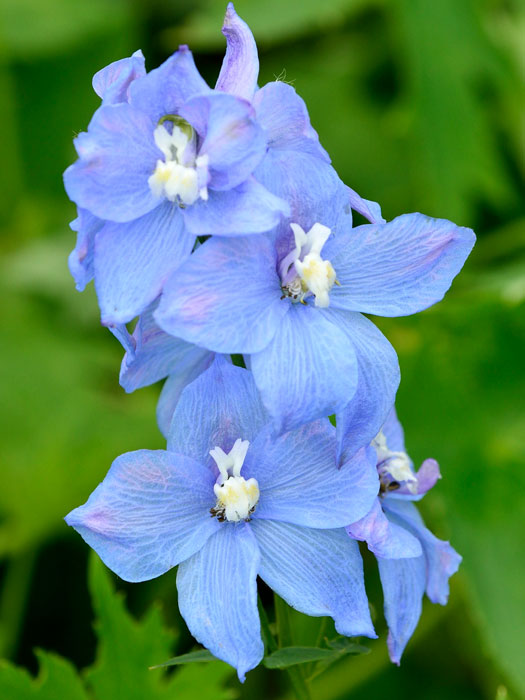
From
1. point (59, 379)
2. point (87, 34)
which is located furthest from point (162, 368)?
point (87, 34)

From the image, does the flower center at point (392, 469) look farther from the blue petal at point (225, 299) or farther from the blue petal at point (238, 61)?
the blue petal at point (238, 61)

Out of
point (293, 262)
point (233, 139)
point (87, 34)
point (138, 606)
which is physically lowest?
point (138, 606)

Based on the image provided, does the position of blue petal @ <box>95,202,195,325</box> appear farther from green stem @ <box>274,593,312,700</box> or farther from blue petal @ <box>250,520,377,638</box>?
green stem @ <box>274,593,312,700</box>

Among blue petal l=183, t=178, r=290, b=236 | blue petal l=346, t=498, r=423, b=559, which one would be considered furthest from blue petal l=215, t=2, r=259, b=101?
blue petal l=346, t=498, r=423, b=559

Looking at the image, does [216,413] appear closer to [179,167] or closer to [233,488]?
[233,488]

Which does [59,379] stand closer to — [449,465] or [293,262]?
[449,465]

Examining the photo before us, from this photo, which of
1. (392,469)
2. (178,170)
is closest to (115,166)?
(178,170)
